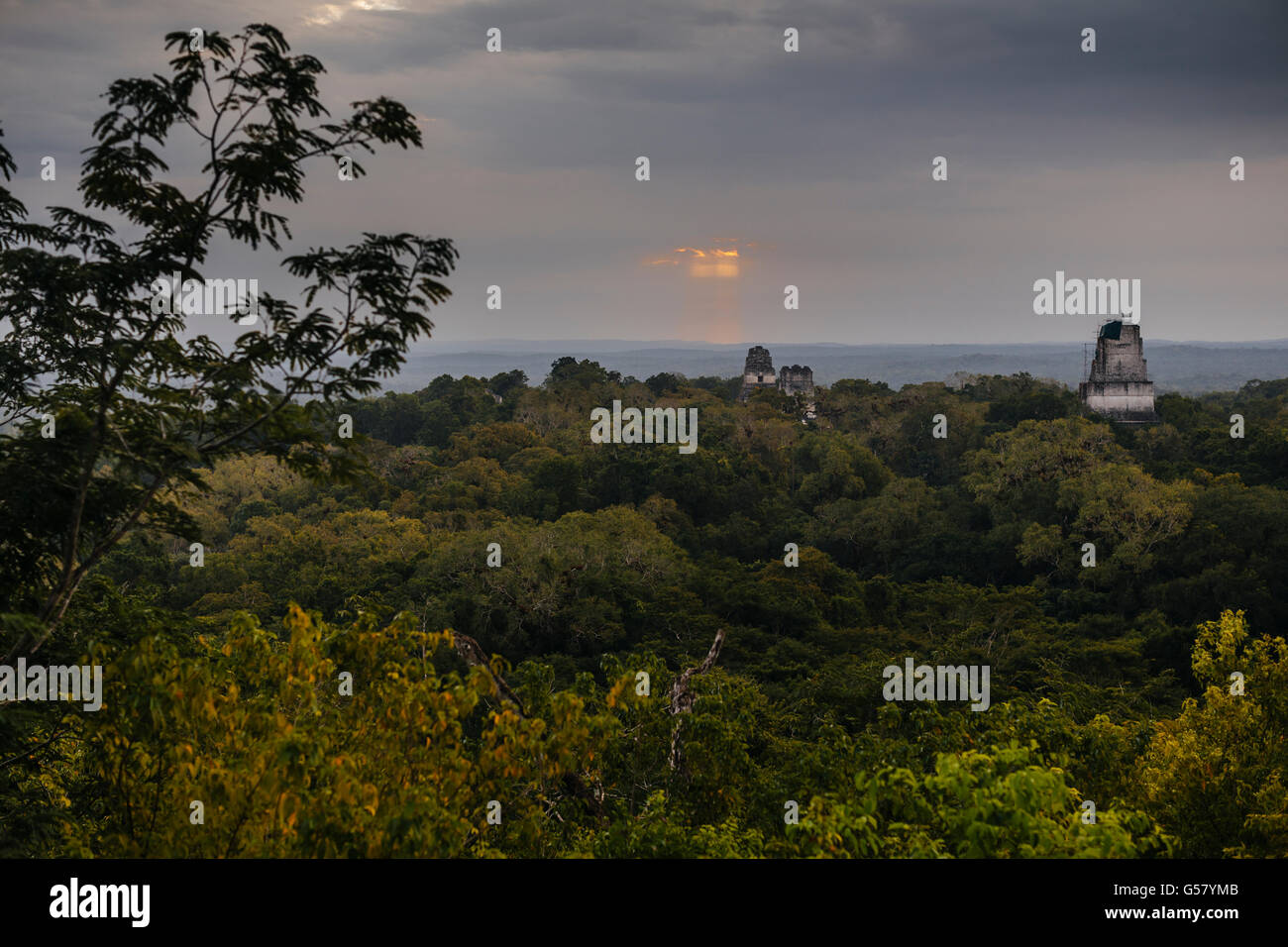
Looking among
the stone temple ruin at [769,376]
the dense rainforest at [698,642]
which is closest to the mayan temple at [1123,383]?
the dense rainforest at [698,642]

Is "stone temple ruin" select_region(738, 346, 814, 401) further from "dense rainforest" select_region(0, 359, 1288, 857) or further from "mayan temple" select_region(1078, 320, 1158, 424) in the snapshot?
"mayan temple" select_region(1078, 320, 1158, 424)

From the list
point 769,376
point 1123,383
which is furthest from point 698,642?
point 769,376

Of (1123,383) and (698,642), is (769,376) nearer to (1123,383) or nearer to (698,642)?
(1123,383)

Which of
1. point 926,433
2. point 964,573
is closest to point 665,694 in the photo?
point 964,573

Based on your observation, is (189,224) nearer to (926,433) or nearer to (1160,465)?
(1160,465)

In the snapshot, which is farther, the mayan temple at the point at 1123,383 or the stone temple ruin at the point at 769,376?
the stone temple ruin at the point at 769,376

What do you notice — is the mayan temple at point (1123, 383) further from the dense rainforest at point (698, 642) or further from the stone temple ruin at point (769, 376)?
the stone temple ruin at point (769, 376)

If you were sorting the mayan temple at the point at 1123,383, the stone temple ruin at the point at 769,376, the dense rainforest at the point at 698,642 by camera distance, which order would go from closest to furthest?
the dense rainforest at the point at 698,642, the mayan temple at the point at 1123,383, the stone temple ruin at the point at 769,376
